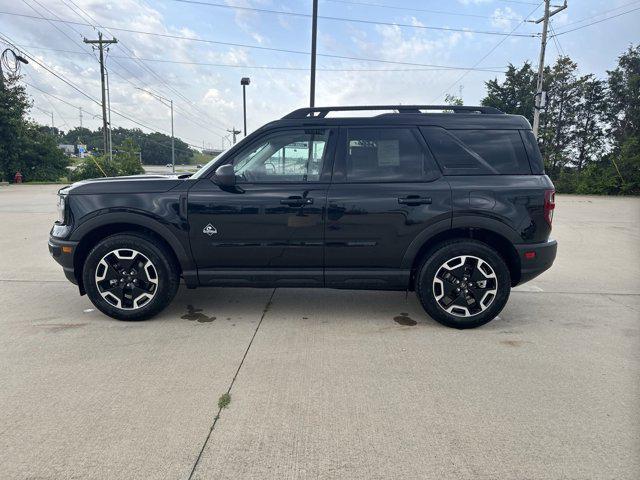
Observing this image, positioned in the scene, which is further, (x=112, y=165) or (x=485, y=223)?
(x=112, y=165)

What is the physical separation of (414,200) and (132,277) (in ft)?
8.72

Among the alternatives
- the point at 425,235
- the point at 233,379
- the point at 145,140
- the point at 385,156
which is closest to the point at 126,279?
the point at 233,379

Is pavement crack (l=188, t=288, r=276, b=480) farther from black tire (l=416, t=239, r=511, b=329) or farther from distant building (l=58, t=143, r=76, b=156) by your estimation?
distant building (l=58, t=143, r=76, b=156)

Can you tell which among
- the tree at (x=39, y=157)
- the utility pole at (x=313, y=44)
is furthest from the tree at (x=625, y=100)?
the tree at (x=39, y=157)

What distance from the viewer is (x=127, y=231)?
3953 mm

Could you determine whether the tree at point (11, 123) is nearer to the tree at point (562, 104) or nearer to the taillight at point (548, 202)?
the taillight at point (548, 202)

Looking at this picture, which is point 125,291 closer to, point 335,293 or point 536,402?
point 335,293

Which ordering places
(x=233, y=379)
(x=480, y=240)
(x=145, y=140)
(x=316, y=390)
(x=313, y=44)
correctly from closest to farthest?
1. (x=316, y=390)
2. (x=233, y=379)
3. (x=480, y=240)
4. (x=313, y=44)
5. (x=145, y=140)

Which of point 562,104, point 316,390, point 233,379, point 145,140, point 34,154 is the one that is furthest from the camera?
point 145,140

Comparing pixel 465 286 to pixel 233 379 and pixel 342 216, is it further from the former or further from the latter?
pixel 233 379

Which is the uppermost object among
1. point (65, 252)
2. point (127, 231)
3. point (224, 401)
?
point (127, 231)

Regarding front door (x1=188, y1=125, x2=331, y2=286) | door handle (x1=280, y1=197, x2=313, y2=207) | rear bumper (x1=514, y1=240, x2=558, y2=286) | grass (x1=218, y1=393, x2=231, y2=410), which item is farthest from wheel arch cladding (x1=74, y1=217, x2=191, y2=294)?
rear bumper (x1=514, y1=240, x2=558, y2=286)

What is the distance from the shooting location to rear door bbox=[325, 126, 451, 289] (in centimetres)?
376

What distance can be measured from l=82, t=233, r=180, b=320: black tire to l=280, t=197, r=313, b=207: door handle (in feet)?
3.93
